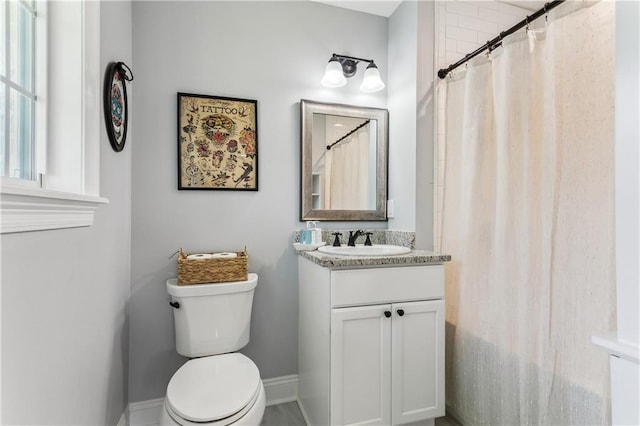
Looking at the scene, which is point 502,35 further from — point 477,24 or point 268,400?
point 268,400

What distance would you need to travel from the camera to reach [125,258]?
161 centimetres

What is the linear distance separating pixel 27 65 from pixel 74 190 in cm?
42

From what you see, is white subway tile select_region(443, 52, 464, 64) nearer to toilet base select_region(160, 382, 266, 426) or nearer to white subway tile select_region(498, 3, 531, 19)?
white subway tile select_region(498, 3, 531, 19)

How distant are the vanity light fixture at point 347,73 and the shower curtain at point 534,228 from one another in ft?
1.58

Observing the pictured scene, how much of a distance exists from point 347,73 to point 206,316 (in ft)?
5.53

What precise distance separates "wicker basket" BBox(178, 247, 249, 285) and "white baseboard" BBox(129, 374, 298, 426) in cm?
75

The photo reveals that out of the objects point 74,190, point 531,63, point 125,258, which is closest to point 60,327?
point 74,190

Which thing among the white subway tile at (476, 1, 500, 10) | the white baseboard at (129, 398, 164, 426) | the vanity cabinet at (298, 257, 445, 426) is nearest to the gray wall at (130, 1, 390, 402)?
the white baseboard at (129, 398, 164, 426)

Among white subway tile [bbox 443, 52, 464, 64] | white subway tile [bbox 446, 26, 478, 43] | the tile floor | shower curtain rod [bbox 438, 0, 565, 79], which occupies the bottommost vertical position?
the tile floor

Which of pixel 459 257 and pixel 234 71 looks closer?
pixel 459 257

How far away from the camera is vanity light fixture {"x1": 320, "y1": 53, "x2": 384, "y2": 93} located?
191cm

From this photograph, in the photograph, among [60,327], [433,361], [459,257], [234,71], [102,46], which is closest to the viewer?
[60,327]

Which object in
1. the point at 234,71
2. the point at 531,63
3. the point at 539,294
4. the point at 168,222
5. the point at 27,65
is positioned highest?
the point at 234,71

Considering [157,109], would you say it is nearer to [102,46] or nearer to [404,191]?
[102,46]
